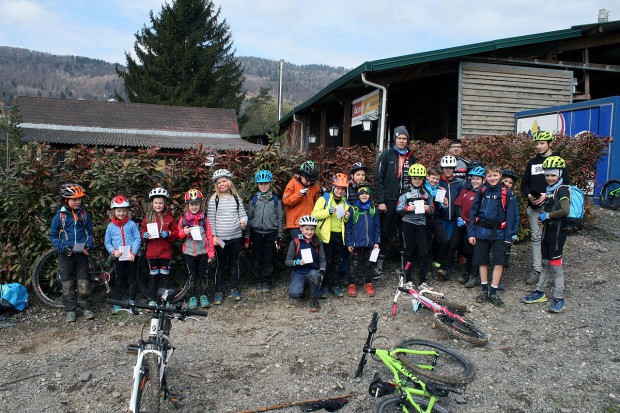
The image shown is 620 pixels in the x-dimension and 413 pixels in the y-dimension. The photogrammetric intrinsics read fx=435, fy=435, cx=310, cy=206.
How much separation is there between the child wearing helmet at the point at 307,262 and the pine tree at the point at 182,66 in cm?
3455

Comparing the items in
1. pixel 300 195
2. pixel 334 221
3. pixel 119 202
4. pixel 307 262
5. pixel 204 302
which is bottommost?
pixel 204 302

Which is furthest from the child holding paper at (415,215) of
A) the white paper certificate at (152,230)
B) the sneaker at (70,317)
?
the sneaker at (70,317)

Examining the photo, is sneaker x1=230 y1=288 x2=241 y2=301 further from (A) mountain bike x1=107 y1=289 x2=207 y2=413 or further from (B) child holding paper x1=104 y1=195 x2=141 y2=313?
(A) mountain bike x1=107 y1=289 x2=207 y2=413

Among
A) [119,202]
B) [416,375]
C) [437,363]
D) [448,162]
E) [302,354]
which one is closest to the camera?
[416,375]

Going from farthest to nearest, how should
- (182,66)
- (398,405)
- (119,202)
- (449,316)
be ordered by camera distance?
(182,66) → (119,202) → (449,316) → (398,405)

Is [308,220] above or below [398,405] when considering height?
above

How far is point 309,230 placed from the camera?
603cm

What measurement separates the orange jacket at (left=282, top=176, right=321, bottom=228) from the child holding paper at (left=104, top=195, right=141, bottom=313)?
2.13m

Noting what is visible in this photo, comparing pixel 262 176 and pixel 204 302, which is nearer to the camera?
pixel 204 302

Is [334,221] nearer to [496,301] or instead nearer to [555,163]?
[496,301]

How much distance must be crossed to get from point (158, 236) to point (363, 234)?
9.39ft

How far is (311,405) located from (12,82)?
6275 inches

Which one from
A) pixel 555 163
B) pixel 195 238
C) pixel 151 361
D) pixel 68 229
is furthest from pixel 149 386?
pixel 555 163

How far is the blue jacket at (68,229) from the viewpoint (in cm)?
560
